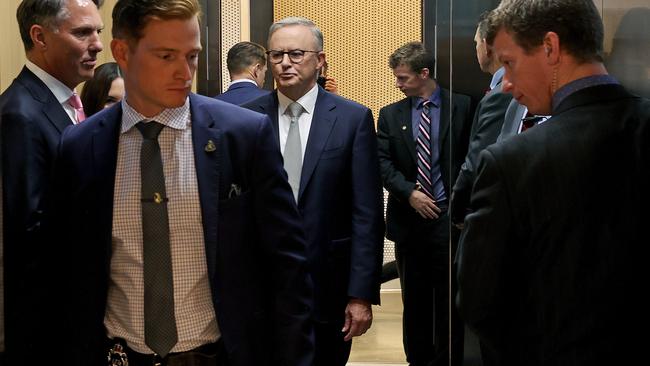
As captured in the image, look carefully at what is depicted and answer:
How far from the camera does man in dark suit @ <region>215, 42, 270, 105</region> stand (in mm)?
4618

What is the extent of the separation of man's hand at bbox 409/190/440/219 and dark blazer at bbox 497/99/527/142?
5.68 feet

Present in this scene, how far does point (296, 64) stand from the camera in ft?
11.8

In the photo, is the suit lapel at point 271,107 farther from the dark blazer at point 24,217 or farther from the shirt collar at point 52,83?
the dark blazer at point 24,217

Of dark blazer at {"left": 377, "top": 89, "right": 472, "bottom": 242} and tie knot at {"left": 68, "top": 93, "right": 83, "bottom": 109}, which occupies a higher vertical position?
tie knot at {"left": 68, "top": 93, "right": 83, "bottom": 109}

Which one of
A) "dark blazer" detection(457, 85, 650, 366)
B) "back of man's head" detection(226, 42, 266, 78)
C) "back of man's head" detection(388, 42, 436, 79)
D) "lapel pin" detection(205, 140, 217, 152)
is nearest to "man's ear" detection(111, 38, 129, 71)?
"lapel pin" detection(205, 140, 217, 152)

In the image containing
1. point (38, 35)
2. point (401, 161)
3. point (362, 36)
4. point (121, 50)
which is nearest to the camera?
point (121, 50)

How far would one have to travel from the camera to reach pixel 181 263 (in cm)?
205

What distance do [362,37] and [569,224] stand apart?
5314 millimetres

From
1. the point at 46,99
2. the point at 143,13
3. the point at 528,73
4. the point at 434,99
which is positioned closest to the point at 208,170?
the point at 143,13

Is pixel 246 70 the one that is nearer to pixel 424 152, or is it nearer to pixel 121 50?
pixel 424 152

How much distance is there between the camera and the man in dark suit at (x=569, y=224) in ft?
6.25

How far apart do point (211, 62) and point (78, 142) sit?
365cm

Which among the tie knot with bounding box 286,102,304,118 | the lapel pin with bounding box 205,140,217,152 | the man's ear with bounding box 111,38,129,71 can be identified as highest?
the man's ear with bounding box 111,38,129,71

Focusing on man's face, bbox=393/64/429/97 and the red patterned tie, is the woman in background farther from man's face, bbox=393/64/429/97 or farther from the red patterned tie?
man's face, bbox=393/64/429/97
